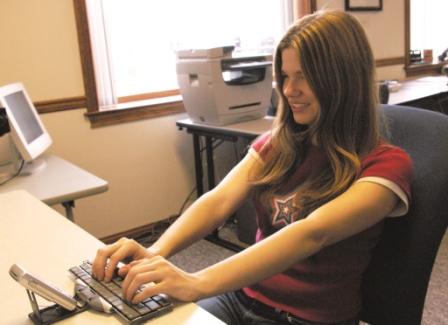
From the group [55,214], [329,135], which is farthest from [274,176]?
[55,214]

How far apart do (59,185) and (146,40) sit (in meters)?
1.43

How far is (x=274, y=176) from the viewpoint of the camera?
121 centimetres

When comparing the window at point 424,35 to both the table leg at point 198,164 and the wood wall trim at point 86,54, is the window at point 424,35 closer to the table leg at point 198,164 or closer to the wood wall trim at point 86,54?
the table leg at point 198,164

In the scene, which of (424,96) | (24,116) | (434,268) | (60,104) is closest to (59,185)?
(24,116)

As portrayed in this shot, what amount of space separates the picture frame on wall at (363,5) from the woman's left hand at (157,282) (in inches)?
140

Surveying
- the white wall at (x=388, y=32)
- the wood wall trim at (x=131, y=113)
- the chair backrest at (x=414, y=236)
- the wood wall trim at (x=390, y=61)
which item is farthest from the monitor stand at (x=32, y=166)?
the wood wall trim at (x=390, y=61)

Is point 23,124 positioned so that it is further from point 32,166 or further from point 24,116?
point 32,166

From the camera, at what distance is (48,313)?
870 mm

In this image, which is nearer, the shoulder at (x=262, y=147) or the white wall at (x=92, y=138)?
the shoulder at (x=262, y=147)

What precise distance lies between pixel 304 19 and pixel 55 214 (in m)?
0.85

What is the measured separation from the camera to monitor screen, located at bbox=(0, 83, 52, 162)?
207 cm

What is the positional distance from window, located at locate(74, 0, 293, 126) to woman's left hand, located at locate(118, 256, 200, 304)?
2.05 m

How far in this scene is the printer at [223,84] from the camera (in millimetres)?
2699

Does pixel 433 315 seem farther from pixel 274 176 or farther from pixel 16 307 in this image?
pixel 16 307
